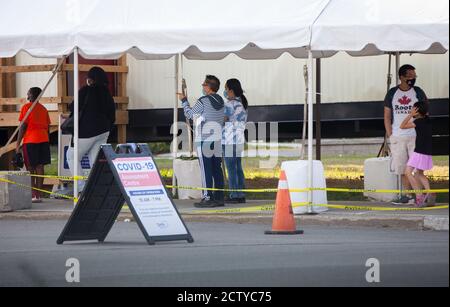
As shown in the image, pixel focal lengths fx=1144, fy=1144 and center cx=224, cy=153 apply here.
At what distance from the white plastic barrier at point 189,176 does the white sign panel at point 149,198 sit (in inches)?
223

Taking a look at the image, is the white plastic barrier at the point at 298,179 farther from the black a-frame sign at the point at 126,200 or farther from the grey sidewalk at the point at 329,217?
the black a-frame sign at the point at 126,200

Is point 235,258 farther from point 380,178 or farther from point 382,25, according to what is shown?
point 380,178

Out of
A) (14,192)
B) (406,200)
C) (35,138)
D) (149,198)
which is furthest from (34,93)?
(149,198)

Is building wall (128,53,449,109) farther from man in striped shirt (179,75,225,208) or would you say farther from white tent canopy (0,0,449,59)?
white tent canopy (0,0,449,59)

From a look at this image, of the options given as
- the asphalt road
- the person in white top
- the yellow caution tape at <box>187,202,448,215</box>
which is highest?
the person in white top

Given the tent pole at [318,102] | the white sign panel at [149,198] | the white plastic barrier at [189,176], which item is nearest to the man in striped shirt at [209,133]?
the white plastic barrier at [189,176]

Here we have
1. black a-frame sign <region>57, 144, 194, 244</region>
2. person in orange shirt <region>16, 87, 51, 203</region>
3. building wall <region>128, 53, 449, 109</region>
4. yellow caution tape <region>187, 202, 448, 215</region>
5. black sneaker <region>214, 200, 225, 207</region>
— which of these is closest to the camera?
black a-frame sign <region>57, 144, 194, 244</region>

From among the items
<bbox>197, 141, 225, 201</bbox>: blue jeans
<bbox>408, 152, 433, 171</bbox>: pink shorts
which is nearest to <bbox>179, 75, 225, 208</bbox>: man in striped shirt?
<bbox>197, 141, 225, 201</bbox>: blue jeans

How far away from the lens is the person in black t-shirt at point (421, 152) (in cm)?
1578

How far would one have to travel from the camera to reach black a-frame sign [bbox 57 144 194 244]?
1288 cm

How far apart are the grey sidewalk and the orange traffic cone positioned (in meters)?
1.14

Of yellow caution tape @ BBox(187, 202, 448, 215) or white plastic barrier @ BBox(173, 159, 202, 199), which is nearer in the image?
yellow caution tape @ BBox(187, 202, 448, 215)

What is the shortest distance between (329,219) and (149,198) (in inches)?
127
